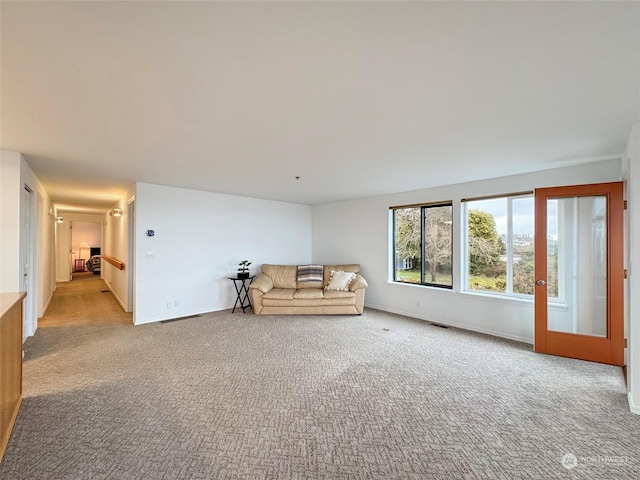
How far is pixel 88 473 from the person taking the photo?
1756 mm

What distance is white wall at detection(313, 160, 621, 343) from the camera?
413cm

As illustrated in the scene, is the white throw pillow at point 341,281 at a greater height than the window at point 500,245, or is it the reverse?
the window at point 500,245

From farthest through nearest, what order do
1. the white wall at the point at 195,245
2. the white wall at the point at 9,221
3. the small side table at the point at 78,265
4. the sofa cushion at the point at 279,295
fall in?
1. the small side table at the point at 78,265
2. the sofa cushion at the point at 279,295
3. the white wall at the point at 195,245
4. the white wall at the point at 9,221

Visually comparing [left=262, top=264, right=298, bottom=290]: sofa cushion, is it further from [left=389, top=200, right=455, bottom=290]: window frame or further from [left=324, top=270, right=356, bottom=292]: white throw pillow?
[left=389, top=200, right=455, bottom=290]: window frame

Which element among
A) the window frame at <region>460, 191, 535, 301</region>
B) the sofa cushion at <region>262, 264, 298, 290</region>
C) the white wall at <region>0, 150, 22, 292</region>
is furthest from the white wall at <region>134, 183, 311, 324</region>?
the window frame at <region>460, 191, 535, 301</region>

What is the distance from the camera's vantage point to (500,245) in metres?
4.64

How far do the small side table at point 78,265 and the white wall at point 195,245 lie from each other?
33.6ft

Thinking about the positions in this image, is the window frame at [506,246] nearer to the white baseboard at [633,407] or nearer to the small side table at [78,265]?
the white baseboard at [633,407]

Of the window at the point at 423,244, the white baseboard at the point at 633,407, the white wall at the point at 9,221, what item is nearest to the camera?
the white baseboard at the point at 633,407

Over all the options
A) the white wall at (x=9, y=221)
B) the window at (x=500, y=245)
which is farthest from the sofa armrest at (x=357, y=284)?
the white wall at (x=9, y=221)

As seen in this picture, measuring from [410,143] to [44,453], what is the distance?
12.8ft

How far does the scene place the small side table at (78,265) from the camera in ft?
40.0

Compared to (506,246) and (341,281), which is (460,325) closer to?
(506,246)

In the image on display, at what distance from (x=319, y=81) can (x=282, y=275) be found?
16.3 ft
